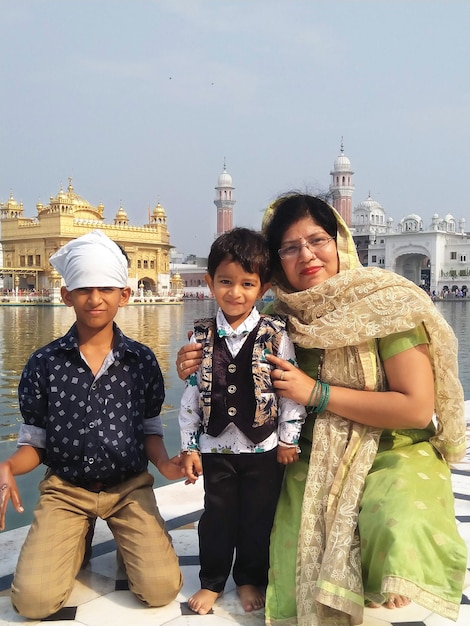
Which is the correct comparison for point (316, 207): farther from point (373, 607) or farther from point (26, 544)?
point (26, 544)

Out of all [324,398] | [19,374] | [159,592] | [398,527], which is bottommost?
[19,374]

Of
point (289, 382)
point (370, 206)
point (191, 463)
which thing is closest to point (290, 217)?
point (289, 382)

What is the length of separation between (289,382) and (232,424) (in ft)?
0.54

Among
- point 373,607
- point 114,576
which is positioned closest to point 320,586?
point 373,607

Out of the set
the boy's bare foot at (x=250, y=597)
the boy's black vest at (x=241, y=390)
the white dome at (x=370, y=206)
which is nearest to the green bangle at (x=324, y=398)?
the boy's black vest at (x=241, y=390)

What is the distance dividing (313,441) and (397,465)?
21 centimetres

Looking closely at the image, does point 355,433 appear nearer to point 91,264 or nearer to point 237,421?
point 237,421

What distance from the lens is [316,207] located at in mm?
1604

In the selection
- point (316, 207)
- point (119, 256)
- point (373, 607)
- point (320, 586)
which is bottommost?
point (373, 607)

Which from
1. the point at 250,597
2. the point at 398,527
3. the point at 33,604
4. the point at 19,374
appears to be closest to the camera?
the point at 398,527

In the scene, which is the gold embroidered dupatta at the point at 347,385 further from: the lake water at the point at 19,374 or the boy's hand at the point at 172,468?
the lake water at the point at 19,374

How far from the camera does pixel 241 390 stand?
58.6 inches

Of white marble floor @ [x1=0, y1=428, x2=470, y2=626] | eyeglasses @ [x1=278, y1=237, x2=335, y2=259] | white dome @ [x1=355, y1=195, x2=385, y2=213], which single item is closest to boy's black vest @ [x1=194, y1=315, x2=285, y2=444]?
eyeglasses @ [x1=278, y1=237, x2=335, y2=259]

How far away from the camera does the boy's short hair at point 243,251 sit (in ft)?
4.91
